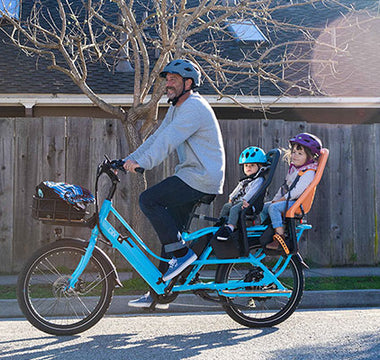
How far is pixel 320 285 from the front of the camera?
7062 millimetres

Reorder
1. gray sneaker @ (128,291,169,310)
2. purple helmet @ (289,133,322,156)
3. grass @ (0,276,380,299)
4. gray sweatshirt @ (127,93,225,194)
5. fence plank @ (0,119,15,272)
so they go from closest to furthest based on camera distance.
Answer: gray sweatshirt @ (127,93,225,194), gray sneaker @ (128,291,169,310), purple helmet @ (289,133,322,156), grass @ (0,276,380,299), fence plank @ (0,119,15,272)

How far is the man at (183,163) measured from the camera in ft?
15.4

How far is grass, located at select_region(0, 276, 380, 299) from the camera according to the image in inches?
267

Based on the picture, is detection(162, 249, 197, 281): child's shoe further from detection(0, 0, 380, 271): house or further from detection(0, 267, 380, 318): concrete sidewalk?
detection(0, 0, 380, 271): house

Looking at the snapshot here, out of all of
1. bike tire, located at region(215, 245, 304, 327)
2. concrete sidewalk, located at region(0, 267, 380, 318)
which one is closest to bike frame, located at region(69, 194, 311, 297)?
bike tire, located at region(215, 245, 304, 327)

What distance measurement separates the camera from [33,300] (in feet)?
15.7

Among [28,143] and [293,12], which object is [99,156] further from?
[293,12]

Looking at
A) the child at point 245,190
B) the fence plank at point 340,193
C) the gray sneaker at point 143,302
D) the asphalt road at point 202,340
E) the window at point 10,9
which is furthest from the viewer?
the fence plank at point 340,193

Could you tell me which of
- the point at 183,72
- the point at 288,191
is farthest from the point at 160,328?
the point at 183,72

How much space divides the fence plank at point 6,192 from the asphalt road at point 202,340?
97.8 inches

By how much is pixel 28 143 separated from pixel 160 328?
396 cm

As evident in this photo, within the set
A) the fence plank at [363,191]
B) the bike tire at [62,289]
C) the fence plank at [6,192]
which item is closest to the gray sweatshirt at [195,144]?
the bike tire at [62,289]

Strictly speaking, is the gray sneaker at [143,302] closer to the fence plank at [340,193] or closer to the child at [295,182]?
the child at [295,182]

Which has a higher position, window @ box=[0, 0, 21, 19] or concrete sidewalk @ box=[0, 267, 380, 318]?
window @ box=[0, 0, 21, 19]
